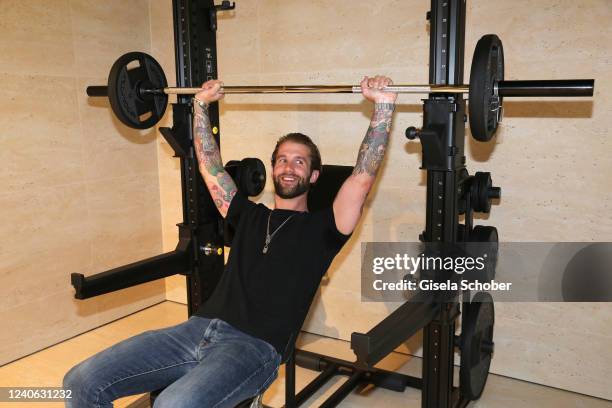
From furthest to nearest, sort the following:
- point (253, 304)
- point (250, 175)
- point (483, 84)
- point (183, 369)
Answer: point (250, 175) < point (253, 304) < point (183, 369) < point (483, 84)

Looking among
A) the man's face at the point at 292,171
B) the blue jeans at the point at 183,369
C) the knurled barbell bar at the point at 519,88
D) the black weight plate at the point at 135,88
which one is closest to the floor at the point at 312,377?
the blue jeans at the point at 183,369

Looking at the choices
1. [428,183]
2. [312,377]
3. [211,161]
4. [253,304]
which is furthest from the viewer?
[312,377]

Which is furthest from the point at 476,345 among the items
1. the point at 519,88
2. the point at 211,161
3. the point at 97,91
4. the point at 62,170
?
the point at 62,170

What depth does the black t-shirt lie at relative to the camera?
1.86 metres

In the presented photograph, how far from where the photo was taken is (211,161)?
7.36 feet

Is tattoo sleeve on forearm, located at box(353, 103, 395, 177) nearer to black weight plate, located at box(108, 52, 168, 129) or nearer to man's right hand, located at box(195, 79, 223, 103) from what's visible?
man's right hand, located at box(195, 79, 223, 103)

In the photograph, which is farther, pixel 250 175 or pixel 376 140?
pixel 250 175

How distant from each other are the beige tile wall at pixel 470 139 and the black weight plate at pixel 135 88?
1.01 m

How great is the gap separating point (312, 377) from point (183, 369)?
4.04 feet

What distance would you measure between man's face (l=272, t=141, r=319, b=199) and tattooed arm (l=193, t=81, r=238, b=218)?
0.21 metres

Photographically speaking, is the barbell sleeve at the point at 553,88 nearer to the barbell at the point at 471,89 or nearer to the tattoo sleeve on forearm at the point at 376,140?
the barbell at the point at 471,89

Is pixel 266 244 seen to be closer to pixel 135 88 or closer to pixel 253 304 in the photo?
pixel 253 304

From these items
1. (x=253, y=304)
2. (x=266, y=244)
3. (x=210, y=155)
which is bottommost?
(x=253, y=304)

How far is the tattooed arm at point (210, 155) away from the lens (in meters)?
2.19
